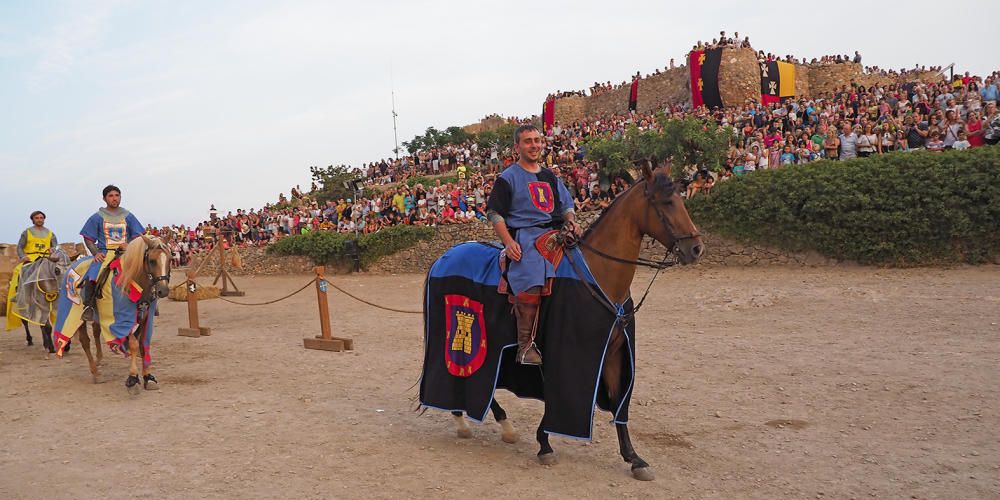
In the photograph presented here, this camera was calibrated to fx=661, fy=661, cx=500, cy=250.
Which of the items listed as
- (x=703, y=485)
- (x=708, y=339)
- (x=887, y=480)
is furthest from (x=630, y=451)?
(x=708, y=339)

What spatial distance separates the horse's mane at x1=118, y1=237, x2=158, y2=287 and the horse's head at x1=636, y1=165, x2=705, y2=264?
5878mm

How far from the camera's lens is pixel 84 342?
8.59 m

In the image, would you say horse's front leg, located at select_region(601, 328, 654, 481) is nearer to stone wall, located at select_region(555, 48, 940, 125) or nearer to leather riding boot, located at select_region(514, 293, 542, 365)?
leather riding boot, located at select_region(514, 293, 542, 365)

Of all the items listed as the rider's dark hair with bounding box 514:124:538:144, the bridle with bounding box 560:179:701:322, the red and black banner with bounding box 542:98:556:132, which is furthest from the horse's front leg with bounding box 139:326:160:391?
the red and black banner with bounding box 542:98:556:132

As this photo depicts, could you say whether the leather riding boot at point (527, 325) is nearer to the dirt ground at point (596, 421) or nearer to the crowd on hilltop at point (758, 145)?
the dirt ground at point (596, 421)

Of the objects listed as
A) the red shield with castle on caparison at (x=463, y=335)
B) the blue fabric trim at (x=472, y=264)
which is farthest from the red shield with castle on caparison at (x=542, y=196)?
the red shield with castle on caparison at (x=463, y=335)

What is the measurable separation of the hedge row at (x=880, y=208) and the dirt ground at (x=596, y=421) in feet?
6.84

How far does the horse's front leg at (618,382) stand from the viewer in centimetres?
476

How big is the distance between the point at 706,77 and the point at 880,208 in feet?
57.6

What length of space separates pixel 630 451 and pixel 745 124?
18012mm

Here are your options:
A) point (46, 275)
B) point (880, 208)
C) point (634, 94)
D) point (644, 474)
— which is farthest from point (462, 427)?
point (634, 94)

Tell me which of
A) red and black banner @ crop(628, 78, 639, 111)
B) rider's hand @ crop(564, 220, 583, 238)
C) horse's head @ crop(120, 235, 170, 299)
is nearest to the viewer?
rider's hand @ crop(564, 220, 583, 238)

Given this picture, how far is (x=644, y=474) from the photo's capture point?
→ 461 cm

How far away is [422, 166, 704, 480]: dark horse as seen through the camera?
4602 mm
